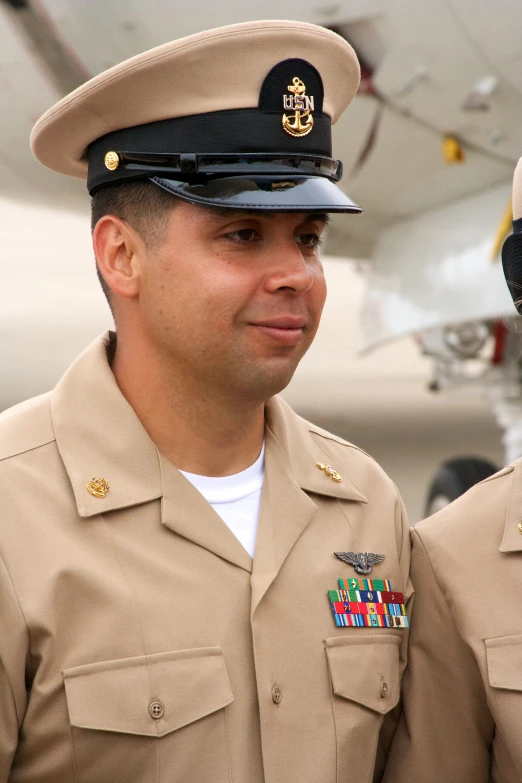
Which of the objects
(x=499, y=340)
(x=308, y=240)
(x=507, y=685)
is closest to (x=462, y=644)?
(x=507, y=685)

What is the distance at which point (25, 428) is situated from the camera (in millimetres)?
2010

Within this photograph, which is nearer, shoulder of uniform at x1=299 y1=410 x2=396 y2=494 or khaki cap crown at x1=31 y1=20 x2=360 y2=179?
khaki cap crown at x1=31 y1=20 x2=360 y2=179

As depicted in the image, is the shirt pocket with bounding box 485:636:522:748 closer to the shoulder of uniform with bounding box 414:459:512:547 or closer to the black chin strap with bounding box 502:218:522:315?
the shoulder of uniform with bounding box 414:459:512:547

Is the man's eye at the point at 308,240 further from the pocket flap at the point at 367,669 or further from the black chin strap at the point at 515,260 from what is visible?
the pocket flap at the point at 367,669

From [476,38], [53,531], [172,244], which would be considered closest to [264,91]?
[172,244]

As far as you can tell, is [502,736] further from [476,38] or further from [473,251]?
[473,251]

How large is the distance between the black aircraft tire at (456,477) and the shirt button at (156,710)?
14.5 feet

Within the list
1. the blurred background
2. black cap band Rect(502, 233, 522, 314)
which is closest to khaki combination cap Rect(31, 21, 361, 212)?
black cap band Rect(502, 233, 522, 314)

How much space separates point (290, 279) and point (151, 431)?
1.30ft

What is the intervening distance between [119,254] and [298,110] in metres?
0.43

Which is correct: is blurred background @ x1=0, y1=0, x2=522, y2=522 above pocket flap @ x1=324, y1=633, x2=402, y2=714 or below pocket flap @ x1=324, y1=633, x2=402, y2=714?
above

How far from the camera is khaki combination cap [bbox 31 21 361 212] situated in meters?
1.99

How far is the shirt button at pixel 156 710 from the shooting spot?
184 centimetres

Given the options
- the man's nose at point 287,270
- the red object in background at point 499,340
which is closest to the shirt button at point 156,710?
the man's nose at point 287,270
